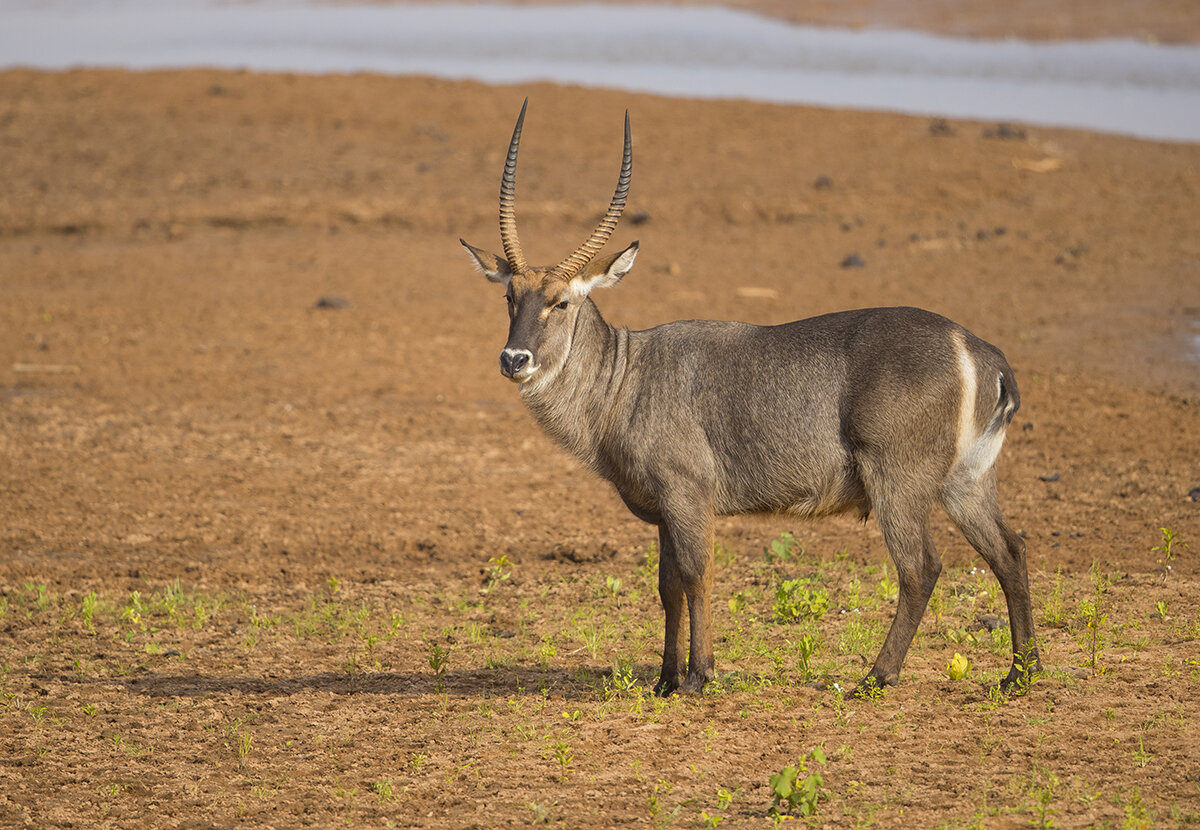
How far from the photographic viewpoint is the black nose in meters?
5.71

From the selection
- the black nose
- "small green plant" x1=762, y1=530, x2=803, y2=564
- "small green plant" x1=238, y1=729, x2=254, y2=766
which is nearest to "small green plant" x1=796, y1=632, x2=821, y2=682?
"small green plant" x1=762, y1=530, x2=803, y2=564

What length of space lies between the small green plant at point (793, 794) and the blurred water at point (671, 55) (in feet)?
63.8

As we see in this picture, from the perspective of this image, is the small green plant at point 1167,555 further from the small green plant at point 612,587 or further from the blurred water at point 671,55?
the blurred water at point 671,55

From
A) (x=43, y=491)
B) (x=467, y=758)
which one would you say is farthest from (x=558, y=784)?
(x=43, y=491)

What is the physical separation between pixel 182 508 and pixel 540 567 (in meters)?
2.72

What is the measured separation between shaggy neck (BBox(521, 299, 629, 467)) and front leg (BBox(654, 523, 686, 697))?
59cm

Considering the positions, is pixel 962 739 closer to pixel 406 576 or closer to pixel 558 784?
pixel 558 784

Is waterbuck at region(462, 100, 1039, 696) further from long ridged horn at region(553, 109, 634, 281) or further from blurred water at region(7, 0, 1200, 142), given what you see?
blurred water at region(7, 0, 1200, 142)

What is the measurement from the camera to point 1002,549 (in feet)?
18.6

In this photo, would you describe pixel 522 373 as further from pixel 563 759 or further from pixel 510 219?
pixel 563 759

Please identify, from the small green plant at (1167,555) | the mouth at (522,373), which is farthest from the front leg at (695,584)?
the small green plant at (1167,555)

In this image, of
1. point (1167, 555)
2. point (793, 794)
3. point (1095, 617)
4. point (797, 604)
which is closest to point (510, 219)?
point (797, 604)

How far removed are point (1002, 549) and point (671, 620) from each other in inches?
60.1

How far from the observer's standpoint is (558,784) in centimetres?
495
